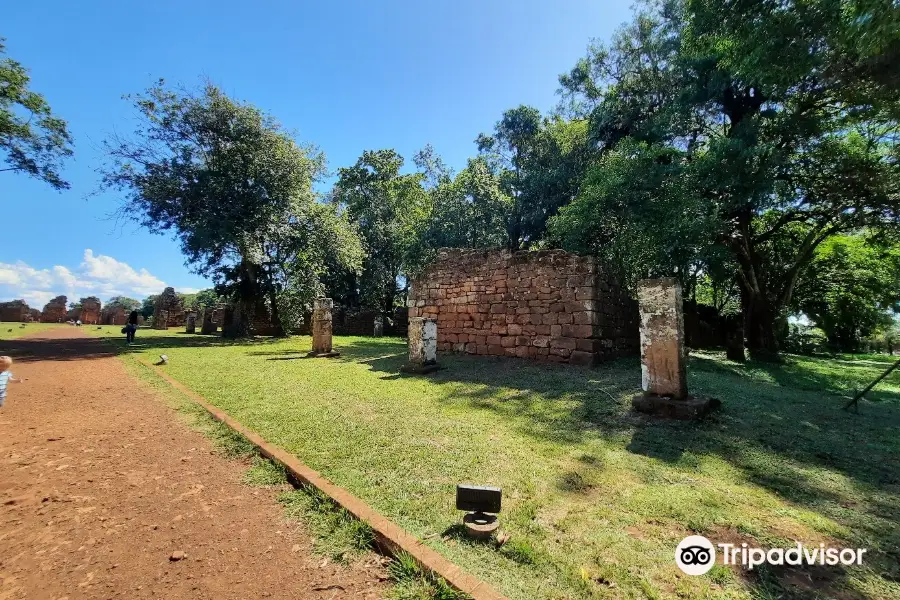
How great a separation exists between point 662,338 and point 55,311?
42.2 meters

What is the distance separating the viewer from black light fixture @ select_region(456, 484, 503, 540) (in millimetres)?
2424

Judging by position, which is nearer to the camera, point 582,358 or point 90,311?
Answer: point 582,358

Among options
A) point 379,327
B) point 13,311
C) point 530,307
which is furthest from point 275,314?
point 13,311

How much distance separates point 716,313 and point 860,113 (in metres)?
7.58

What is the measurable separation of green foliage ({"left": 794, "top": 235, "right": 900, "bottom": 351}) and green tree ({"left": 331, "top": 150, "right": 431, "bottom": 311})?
20313 mm

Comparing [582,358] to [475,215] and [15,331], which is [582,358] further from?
[15,331]

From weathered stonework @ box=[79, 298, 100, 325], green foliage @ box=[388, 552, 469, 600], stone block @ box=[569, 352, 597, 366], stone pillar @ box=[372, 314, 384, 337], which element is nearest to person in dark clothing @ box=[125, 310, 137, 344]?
stone pillar @ box=[372, 314, 384, 337]

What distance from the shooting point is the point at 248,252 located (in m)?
16.9

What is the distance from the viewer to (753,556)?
7.39ft

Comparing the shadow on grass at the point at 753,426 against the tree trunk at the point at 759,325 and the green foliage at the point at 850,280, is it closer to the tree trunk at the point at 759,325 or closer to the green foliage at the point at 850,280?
the tree trunk at the point at 759,325

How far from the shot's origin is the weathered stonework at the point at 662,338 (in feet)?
17.0

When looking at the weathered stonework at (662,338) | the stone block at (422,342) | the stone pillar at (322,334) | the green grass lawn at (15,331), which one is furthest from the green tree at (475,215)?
the green grass lawn at (15,331)

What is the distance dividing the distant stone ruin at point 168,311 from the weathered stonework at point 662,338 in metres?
31.1

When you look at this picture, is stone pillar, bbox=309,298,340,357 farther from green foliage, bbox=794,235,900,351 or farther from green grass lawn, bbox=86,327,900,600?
green foliage, bbox=794,235,900,351
